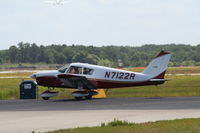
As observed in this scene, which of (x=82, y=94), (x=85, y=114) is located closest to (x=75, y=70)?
(x=82, y=94)

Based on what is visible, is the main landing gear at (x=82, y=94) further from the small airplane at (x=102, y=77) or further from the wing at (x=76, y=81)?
the wing at (x=76, y=81)

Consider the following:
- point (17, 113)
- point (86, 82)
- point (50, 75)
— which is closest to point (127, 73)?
point (86, 82)

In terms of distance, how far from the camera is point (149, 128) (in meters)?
16.3

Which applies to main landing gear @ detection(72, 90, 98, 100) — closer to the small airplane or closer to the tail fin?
the small airplane

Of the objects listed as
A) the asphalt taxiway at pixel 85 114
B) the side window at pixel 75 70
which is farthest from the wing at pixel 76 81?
the asphalt taxiway at pixel 85 114

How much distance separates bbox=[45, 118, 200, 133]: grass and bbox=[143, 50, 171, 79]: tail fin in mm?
14026

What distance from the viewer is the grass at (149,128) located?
15727 millimetres

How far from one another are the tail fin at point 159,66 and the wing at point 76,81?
362 centimetres

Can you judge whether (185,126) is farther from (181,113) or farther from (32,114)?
(32,114)

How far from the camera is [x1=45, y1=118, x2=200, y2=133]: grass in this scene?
15727mm

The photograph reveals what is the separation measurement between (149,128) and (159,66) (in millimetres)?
15779

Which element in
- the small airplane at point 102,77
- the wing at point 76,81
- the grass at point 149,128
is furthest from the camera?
the small airplane at point 102,77

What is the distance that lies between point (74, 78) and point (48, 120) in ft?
39.0

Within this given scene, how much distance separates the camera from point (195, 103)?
25.3 m
